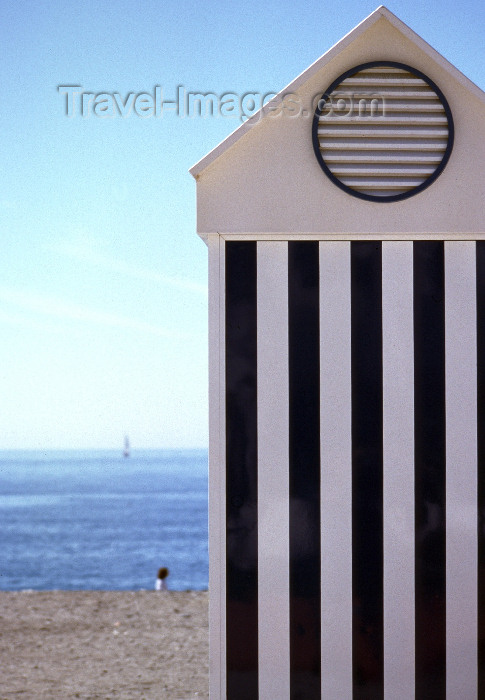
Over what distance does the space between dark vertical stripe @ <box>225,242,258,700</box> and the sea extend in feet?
76.5

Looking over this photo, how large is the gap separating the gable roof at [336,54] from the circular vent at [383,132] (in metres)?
0.09

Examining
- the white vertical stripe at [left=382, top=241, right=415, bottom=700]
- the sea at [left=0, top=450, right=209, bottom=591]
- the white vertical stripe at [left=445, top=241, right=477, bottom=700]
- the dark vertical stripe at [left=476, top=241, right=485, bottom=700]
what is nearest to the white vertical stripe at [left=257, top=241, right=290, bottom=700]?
the white vertical stripe at [left=382, top=241, right=415, bottom=700]

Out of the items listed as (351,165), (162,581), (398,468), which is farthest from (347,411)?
(162,581)

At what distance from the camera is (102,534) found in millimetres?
58469

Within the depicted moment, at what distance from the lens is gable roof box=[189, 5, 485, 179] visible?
2609mm

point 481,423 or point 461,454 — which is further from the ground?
point 481,423

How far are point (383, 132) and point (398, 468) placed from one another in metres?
1.33

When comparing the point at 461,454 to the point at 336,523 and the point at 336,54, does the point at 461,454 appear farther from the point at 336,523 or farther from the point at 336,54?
the point at 336,54

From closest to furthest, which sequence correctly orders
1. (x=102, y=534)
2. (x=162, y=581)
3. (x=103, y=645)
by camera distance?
(x=103, y=645) → (x=162, y=581) → (x=102, y=534)

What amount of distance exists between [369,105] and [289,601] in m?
1.98

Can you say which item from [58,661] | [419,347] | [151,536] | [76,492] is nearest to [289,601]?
[419,347]

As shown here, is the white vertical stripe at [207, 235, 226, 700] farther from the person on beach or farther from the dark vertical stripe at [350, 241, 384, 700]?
the person on beach

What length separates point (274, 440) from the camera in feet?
8.70

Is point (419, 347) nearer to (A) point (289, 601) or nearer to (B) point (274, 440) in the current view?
(B) point (274, 440)
